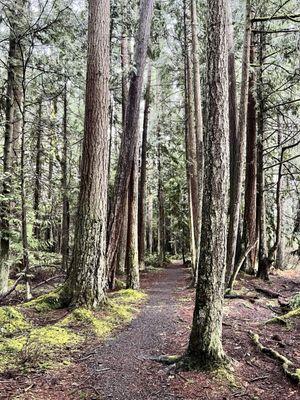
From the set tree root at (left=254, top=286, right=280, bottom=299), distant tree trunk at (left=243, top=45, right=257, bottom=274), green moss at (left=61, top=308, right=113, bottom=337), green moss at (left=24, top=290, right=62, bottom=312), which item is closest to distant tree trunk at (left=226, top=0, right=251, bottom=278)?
tree root at (left=254, top=286, right=280, bottom=299)

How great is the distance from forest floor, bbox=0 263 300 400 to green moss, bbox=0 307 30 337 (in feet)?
3.81

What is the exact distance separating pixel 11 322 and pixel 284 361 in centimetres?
423

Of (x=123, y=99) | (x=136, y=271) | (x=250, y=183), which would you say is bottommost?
(x=136, y=271)

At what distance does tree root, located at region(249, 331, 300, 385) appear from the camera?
14.9ft

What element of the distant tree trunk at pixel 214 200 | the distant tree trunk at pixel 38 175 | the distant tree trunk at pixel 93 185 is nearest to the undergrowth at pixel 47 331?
the distant tree trunk at pixel 93 185

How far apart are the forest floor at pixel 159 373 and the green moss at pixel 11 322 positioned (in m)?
1.16

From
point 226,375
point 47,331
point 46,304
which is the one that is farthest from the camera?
point 46,304

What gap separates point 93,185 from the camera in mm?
7402

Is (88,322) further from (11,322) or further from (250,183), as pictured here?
(250,183)

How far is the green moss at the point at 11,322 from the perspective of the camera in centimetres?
566

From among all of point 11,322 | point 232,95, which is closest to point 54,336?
point 11,322

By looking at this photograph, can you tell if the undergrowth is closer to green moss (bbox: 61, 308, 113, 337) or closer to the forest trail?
green moss (bbox: 61, 308, 113, 337)

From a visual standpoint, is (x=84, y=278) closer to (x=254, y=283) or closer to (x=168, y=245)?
(x=254, y=283)

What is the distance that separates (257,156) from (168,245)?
997 inches
